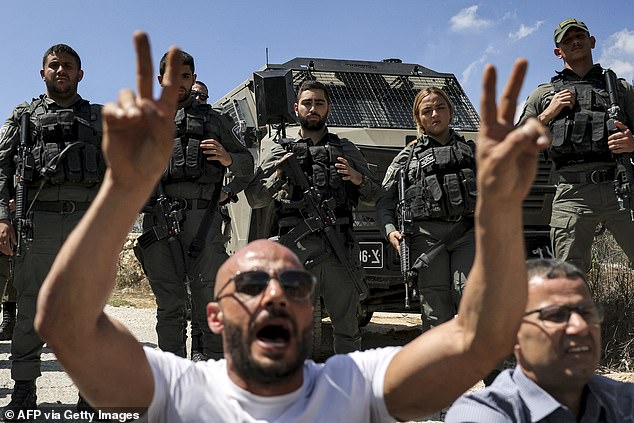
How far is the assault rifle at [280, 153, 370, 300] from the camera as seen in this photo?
14.9 feet

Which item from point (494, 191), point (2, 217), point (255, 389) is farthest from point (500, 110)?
point (2, 217)

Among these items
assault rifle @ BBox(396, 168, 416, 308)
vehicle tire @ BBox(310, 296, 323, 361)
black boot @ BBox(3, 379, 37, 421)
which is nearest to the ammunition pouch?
assault rifle @ BBox(396, 168, 416, 308)

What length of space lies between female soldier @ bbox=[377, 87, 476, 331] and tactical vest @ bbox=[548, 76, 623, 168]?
1.86ft

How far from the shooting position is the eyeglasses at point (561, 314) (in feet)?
6.37

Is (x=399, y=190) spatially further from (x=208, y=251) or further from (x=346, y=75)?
(x=346, y=75)

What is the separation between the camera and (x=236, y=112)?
24.6 ft

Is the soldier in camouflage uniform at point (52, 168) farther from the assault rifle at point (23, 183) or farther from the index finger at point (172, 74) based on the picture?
the index finger at point (172, 74)

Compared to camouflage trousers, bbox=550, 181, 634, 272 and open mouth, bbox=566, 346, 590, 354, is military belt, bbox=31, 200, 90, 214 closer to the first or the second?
camouflage trousers, bbox=550, 181, 634, 272

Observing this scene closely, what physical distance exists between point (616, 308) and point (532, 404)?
4570 millimetres

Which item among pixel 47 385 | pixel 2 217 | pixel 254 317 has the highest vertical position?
Result: pixel 2 217

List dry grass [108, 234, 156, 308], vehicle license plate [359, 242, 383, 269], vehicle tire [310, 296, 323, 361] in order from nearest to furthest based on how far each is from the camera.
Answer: vehicle tire [310, 296, 323, 361] → vehicle license plate [359, 242, 383, 269] → dry grass [108, 234, 156, 308]

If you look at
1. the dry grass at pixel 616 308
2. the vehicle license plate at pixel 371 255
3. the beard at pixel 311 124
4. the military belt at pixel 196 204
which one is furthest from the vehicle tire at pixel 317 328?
the dry grass at pixel 616 308

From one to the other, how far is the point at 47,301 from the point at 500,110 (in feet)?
3.86

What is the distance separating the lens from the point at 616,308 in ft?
19.9
